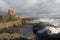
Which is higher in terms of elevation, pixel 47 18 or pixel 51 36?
pixel 47 18

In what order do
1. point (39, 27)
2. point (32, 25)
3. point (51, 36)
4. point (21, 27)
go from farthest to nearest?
1. point (21, 27)
2. point (32, 25)
3. point (39, 27)
4. point (51, 36)

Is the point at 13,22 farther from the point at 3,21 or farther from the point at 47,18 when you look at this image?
the point at 47,18

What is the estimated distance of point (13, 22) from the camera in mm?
5156

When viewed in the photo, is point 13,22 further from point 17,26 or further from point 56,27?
point 56,27

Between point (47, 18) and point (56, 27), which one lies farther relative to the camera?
point (47, 18)

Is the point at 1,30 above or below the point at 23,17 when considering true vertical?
below

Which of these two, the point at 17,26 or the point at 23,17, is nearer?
the point at 23,17

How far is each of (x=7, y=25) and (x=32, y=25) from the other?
1.10 m

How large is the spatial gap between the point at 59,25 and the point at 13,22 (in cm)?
182

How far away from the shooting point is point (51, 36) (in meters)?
3.37

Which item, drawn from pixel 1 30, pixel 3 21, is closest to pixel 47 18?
pixel 1 30

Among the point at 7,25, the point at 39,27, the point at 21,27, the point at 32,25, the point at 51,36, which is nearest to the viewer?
the point at 51,36

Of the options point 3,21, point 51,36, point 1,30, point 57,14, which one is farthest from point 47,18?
point 3,21

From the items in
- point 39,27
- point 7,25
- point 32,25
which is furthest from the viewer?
point 7,25
